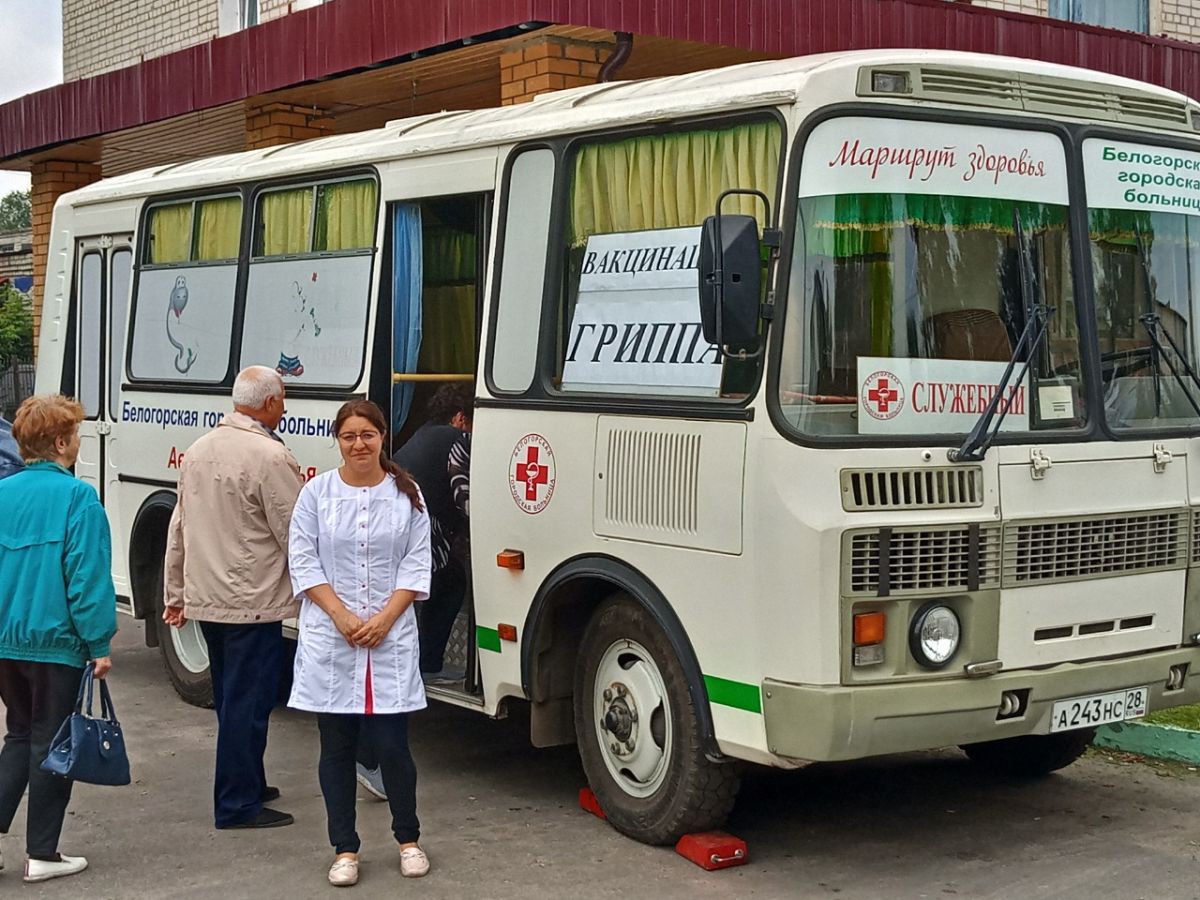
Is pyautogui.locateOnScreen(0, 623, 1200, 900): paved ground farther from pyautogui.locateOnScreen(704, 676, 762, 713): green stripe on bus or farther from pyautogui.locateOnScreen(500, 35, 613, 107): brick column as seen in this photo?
pyautogui.locateOnScreen(500, 35, 613, 107): brick column

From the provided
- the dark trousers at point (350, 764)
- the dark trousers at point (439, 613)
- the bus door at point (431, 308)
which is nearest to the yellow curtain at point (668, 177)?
the bus door at point (431, 308)

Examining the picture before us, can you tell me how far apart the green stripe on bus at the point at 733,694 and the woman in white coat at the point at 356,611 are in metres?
1.02

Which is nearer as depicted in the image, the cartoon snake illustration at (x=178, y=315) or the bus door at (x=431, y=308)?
the bus door at (x=431, y=308)

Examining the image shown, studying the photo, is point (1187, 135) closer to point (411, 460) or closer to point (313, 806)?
point (411, 460)

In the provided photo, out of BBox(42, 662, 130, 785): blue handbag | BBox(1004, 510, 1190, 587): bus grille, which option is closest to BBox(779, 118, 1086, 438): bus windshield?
BBox(1004, 510, 1190, 587): bus grille

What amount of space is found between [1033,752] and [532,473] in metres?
2.53

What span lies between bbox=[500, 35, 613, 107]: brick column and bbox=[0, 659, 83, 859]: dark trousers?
555cm

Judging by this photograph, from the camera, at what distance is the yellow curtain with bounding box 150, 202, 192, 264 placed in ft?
30.2

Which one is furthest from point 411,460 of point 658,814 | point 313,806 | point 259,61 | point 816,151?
point 259,61

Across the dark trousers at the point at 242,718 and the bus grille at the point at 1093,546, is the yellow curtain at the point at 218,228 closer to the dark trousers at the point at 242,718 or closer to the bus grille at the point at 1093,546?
the dark trousers at the point at 242,718

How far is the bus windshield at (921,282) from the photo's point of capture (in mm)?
5547

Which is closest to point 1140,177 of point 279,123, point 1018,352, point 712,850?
point 1018,352

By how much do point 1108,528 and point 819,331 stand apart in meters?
1.36

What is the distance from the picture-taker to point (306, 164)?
815 cm
